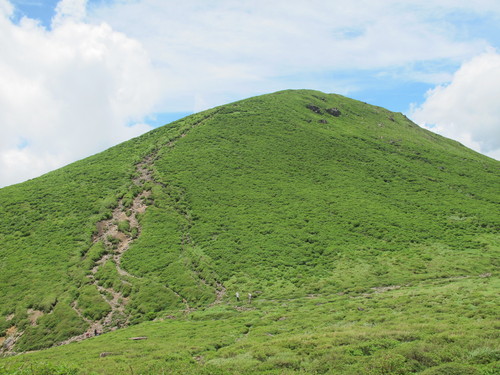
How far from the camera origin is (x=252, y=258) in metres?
44.8

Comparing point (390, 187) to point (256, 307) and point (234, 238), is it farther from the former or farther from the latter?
point (256, 307)

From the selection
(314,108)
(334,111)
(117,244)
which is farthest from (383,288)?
(334,111)

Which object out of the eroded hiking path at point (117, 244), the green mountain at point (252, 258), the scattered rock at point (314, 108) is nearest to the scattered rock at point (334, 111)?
the scattered rock at point (314, 108)

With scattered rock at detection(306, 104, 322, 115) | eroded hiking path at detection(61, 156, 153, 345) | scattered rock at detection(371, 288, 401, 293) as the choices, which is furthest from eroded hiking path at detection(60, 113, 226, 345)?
scattered rock at detection(306, 104, 322, 115)

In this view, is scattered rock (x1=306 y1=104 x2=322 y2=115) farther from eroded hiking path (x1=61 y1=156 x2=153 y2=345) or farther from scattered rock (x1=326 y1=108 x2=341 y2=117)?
eroded hiking path (x1=61 y1=156 x2=153 y2=345)

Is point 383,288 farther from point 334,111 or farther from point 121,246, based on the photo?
point 334,111

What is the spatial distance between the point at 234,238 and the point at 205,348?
27184 millimetres

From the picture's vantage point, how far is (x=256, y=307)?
34562mm

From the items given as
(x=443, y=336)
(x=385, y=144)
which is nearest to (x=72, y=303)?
(x=443, y=336)

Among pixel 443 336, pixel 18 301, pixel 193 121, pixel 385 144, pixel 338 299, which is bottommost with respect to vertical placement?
pixel 338 299

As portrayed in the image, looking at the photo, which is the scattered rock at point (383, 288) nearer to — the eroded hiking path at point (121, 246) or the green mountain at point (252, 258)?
the green mountain at point (252, 258)

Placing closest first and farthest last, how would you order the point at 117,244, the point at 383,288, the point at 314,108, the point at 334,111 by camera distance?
1. the point at 383,288
2. the point at 117,244
3. the point at 314,108
4. the point at 334,111

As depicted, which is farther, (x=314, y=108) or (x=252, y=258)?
(x=314, y=108)

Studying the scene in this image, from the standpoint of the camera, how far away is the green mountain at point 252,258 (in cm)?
1911
